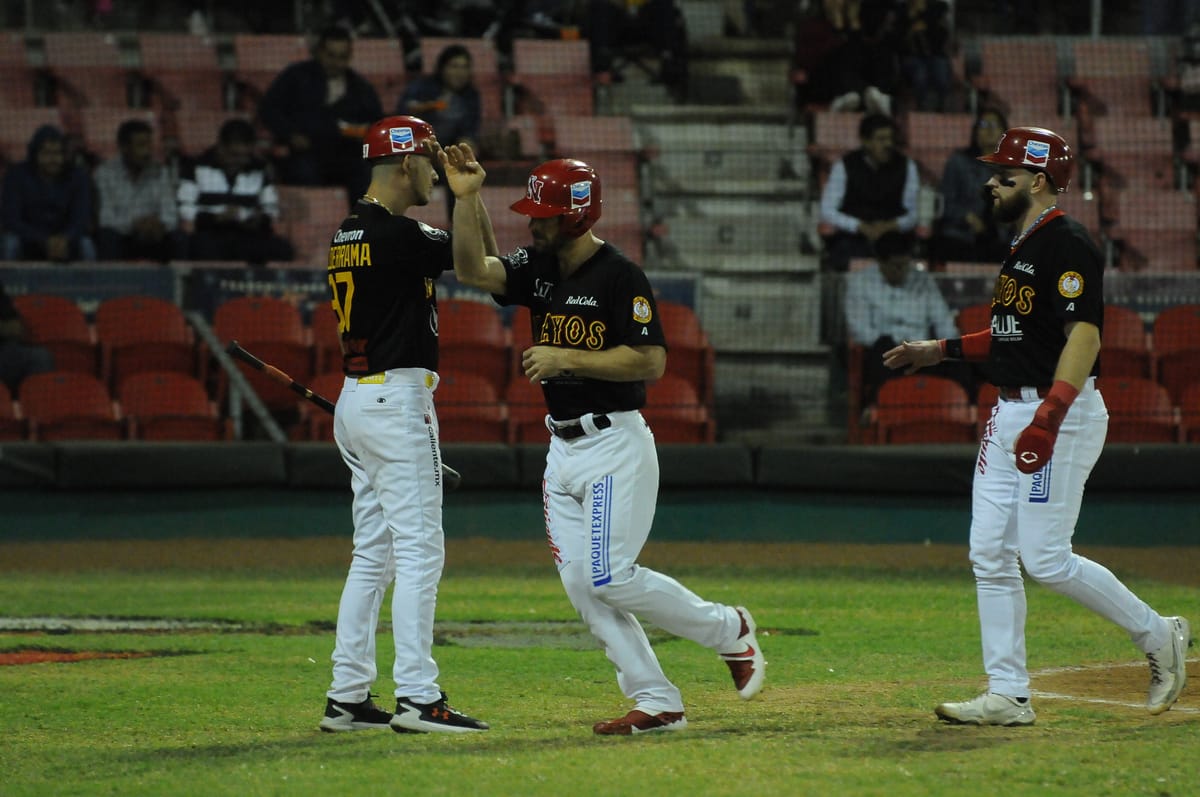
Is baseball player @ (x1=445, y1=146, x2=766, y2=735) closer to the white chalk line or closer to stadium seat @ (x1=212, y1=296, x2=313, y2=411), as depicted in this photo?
the white chalk line

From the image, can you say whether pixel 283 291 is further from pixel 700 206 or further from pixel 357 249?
pixel 357 249

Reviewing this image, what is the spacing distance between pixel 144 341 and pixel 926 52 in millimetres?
7640

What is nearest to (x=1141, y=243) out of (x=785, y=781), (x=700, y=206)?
(x=700, y=206)

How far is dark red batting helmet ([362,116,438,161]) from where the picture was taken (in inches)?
225

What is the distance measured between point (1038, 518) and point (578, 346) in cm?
167

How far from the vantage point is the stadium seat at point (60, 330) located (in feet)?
39.7

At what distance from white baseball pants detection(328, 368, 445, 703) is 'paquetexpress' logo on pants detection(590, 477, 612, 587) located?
→ 565 millimetres

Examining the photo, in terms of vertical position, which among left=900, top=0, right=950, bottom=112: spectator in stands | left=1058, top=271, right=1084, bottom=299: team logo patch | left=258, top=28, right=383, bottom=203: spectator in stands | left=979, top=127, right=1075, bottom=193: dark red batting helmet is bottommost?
left=1058, top=271, right=1084, bottom=299: team logo patch

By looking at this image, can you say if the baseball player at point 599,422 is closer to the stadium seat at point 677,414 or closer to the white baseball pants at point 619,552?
the white baseball pants at point 619,552

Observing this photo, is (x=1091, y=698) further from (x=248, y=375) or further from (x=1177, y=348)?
(x=248, y=375)

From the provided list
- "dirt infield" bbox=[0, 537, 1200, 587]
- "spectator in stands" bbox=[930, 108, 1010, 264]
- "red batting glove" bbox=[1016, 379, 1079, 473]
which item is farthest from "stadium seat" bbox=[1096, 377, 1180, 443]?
"red batting glove" bbox=[1016, 379, 1079, 473]

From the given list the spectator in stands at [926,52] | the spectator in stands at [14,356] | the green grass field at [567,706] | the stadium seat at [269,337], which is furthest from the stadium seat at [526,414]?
the spectator in stands at [926,52]

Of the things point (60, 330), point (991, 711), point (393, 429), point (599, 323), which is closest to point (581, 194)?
point (599, 323)

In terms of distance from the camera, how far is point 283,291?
1260 centimetres
